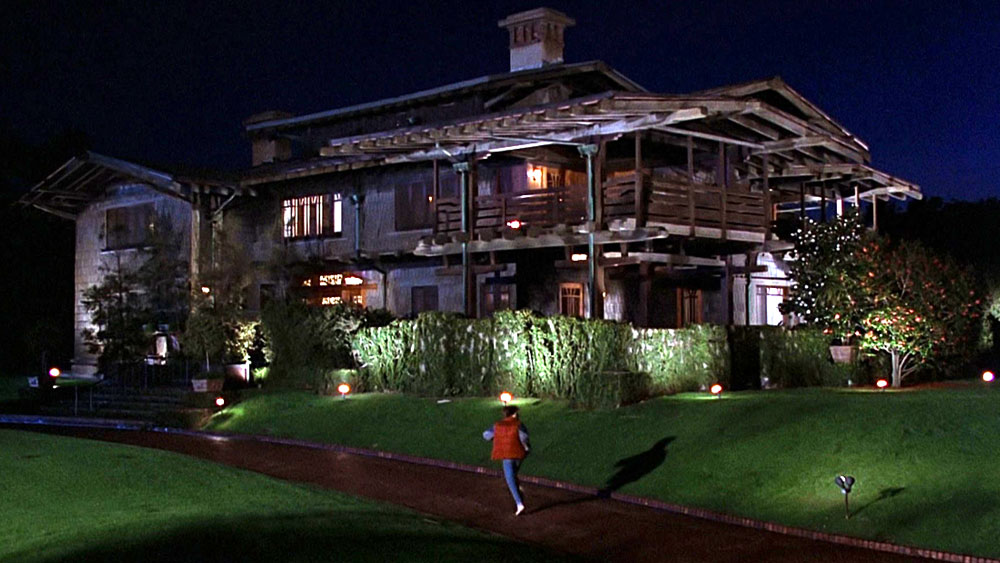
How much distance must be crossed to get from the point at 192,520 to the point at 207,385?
53.5ft

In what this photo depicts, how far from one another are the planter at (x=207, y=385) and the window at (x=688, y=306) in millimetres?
13668

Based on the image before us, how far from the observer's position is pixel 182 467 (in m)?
17.8

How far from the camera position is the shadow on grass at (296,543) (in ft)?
35.7

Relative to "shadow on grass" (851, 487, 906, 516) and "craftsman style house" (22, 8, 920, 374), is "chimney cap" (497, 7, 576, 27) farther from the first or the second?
"shadow on grass" (851, 487, 906, 516)

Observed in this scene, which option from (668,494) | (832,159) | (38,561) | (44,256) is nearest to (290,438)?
(668,494)

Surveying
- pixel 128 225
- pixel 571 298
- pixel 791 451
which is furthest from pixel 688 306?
pixel 128 225

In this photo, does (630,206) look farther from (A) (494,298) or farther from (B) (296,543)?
(B) (296,543)

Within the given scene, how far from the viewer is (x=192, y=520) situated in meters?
12.8

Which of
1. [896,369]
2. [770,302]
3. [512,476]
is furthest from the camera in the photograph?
[770,302]

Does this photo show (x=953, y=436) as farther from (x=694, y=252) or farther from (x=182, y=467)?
(x=694, y=252)

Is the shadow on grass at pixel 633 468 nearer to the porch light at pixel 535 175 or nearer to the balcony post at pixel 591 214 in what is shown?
the balcony post at pixel 591 214

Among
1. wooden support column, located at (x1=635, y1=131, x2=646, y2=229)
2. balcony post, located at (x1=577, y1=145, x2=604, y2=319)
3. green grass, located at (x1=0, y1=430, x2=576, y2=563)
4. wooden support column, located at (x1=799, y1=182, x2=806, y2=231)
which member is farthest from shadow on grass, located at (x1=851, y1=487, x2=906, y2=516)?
wooden support column, located at (x1=799, y1=182, x2=806, y2=231)

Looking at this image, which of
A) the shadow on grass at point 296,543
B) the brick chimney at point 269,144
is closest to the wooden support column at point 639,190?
the shadow on grass at point 296,543

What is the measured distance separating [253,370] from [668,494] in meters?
17.8
